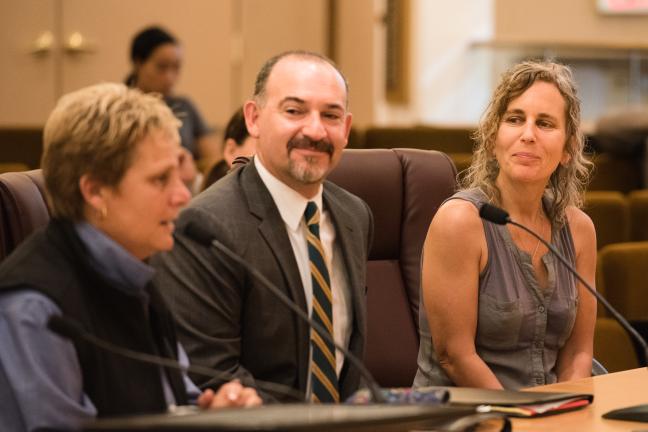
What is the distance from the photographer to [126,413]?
1674 millimetres

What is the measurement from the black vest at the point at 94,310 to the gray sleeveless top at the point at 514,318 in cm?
100

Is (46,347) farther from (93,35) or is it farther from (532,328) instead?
(93,35)

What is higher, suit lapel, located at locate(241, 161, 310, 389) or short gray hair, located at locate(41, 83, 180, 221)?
short gray hair, located at locate(41, 83, 180, 221)

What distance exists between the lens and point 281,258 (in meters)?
2.27

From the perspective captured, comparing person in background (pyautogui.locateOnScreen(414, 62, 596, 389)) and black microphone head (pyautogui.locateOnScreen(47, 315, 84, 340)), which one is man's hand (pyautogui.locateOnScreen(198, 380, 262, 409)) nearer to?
black microphone head (pyautogui.locateOnScreen(47, 315, 84, 340))

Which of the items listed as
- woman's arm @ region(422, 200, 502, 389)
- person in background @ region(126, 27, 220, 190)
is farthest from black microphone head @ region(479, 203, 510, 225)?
person in background @ region(126, 27, 220, 190)

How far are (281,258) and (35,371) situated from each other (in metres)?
0.79

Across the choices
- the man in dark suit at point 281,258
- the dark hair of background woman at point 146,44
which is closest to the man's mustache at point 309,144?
the man in dark suit at point 281,258

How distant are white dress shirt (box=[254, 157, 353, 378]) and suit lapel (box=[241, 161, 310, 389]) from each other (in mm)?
21

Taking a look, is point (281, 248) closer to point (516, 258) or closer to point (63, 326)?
point (516, 258)

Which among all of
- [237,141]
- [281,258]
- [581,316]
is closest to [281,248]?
[281,258]

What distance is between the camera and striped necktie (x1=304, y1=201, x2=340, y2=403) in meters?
2.28

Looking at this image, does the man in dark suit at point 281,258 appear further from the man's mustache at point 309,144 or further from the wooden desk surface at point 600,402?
the wooden desk surface at point 600,402

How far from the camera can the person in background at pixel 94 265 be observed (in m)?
1.56
